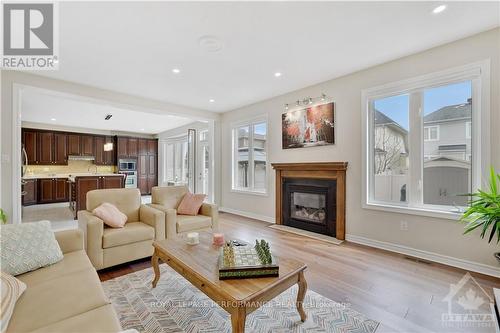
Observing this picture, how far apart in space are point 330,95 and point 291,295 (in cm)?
318

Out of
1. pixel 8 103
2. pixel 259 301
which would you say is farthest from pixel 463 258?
pixel 8 103

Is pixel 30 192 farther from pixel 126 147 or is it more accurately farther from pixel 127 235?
pixel 127 235

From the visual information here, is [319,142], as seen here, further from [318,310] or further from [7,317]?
[7,317]

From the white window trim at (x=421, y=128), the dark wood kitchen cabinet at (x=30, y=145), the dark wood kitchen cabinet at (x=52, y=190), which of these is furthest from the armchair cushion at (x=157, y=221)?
the dark wood kitchen cabinet at (x=30, y=145)

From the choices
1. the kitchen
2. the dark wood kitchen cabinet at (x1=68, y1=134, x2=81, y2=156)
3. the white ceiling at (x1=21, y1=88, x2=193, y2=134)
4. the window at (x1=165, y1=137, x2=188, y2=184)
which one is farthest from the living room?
the window at (x1=165, y1=137, x2=188, y2=184)

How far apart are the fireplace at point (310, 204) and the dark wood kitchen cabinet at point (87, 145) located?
7693 millimetres

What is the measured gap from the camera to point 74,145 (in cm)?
802

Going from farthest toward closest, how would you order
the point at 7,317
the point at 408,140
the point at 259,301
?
the point at 408,140, the point at 259,301, the point at 7,317

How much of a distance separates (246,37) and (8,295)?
2852mm

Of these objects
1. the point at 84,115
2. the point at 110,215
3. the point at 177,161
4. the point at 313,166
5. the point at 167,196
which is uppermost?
the point at 84,115

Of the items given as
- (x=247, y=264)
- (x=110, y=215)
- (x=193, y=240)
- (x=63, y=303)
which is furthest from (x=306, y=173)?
(x=63, y=303)

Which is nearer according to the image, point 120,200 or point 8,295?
point 8,295

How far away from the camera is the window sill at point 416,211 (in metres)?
2.71

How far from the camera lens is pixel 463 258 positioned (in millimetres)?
2625
